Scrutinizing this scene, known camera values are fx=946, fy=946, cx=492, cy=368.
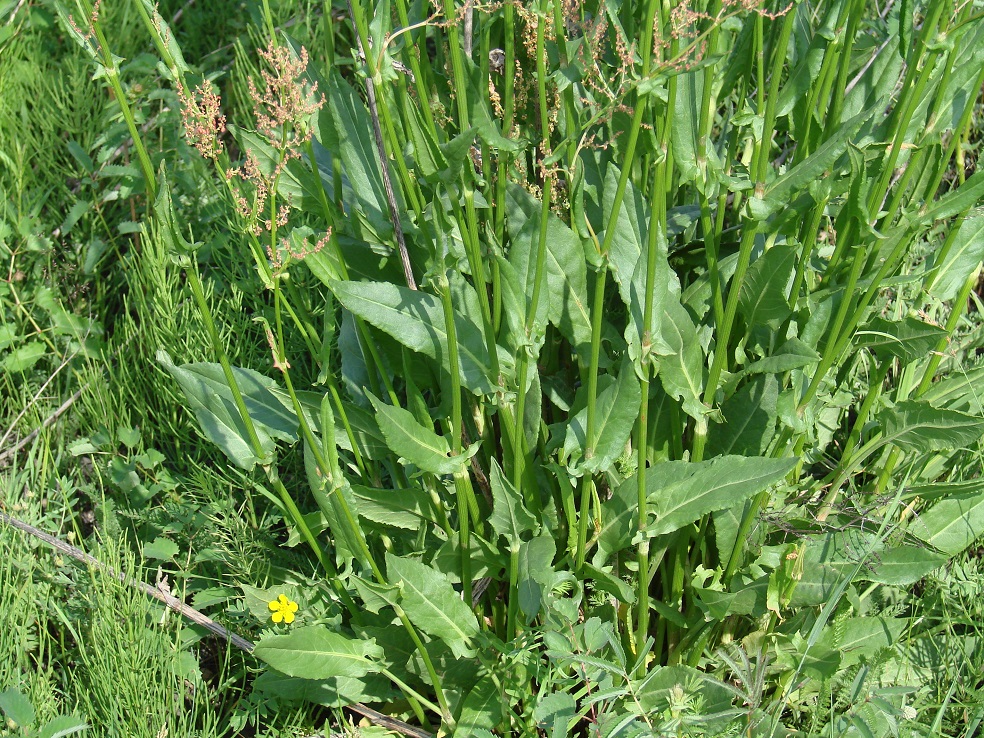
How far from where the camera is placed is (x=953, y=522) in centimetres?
196

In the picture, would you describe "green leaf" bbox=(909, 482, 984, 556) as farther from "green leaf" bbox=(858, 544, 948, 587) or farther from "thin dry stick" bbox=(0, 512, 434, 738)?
"thin dry stick" bbox=(0, 512, 434, 738)

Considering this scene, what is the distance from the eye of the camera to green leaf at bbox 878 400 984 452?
173 cm

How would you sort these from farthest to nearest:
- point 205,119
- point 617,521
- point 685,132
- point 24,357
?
1. point 24,357
2. point 617,521
3. point 685,132
4. point 205,119

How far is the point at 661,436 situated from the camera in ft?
5.93

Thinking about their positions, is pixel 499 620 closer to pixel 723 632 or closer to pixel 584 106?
pixel 723 632

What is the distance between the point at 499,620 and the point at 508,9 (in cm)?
119

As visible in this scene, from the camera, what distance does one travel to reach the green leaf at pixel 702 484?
150 centimetres

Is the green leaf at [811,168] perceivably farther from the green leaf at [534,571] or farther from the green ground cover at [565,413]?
the green leaf at [534,571]

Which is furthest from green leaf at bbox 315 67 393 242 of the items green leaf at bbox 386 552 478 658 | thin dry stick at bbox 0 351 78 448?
thin dry stick at bbox 0 351 78 448

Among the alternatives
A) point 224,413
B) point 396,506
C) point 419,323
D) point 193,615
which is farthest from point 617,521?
point 193,615

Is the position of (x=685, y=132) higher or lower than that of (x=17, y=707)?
higher

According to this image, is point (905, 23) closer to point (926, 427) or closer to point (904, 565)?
point (926, 427)

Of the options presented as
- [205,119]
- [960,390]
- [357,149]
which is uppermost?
[205,119]

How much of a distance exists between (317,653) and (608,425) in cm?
63
